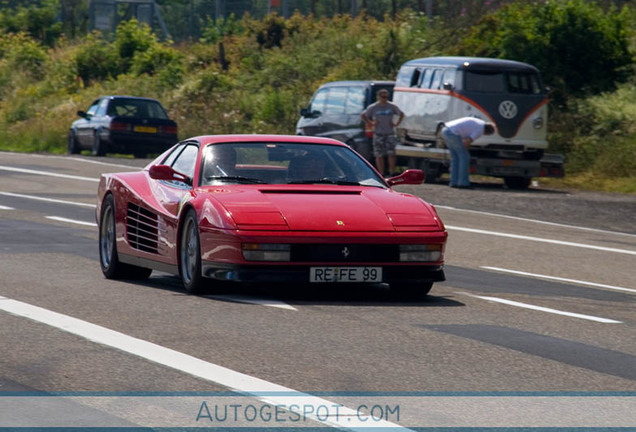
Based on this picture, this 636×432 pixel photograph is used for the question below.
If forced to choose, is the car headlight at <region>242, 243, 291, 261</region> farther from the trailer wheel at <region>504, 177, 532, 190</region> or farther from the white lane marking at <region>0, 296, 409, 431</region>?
the trailer wheel at <region>504, 177, 532, 190</region>

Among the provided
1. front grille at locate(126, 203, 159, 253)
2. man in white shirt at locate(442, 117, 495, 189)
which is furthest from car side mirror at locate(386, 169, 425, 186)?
man in white shirt at locate(442, 117, 495, 189)

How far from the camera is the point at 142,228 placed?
1135 cm

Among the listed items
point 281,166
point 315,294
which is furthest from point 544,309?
point 281,166

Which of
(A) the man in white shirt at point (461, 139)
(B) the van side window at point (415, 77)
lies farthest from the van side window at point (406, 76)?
(A) the man in white shirt at point (461, 139)

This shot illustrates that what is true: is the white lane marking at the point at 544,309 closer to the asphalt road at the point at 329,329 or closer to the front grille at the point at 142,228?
the asphalt road at the point at 329,329

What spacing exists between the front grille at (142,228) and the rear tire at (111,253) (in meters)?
0.31

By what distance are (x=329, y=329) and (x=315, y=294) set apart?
1.99 m

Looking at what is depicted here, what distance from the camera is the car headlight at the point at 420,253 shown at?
10.1 meters

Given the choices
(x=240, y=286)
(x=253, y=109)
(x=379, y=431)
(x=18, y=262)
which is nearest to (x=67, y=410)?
(x=379, y=431)

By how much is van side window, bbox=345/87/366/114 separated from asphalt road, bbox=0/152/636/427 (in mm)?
12781

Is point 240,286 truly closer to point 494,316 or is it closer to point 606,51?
point 494,316

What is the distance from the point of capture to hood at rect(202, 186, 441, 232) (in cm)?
993

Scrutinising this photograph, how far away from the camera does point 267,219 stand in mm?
9922

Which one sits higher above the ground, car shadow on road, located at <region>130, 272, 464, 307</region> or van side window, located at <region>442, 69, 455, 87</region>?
van side window, located at <region>442, 69, 455, 87</region>
